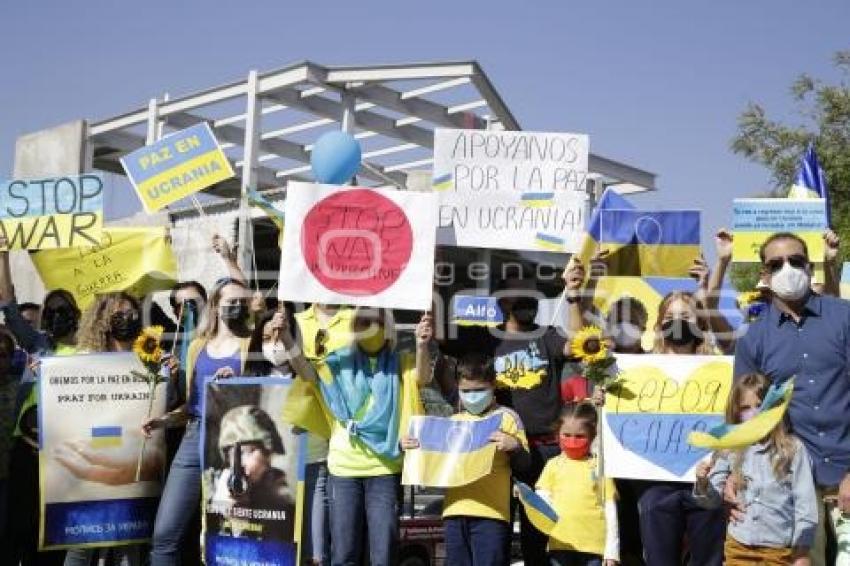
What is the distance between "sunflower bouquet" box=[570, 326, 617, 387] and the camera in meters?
5.98

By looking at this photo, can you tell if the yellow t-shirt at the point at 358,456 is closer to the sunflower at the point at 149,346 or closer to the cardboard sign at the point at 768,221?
the sunflower at the point at 149,346

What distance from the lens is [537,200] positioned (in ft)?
24.5

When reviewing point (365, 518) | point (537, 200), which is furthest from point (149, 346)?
point (537, 200)

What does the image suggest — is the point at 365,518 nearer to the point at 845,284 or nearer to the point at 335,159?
the point at 335,159

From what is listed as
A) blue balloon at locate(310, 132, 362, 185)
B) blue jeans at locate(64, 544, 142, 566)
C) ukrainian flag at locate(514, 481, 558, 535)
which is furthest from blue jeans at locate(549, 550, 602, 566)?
blue balloon at locate(310, 132, 362, 185)

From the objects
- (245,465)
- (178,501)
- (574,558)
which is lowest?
(574,558)

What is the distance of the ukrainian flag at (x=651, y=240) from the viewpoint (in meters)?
7.13

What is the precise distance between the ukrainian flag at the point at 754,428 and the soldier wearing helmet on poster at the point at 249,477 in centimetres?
276

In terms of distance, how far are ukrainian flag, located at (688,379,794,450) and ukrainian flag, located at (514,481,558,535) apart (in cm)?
124

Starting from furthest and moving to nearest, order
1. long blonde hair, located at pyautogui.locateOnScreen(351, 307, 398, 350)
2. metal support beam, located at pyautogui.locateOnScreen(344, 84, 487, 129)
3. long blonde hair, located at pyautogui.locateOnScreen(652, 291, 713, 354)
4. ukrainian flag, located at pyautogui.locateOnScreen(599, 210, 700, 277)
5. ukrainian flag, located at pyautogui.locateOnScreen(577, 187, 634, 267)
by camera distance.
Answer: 1. metal support beam, located at pyautogui.locateOnScreen(344, 84, 487, 129)
2. ukrainian flag, located at pyautogui.locateOnScreen(599, 210, 700, 277)
3. ukrainian flag, located at pyautogui.locateOnScreen(577, 187, 634, 267)
4. long blonde hair, located at pyautogui.locateOnScreen(351, 307, 398, 350)
5. long blonde hair, located at pyautogui.locateOnScreen(652, 291, 713, 354)

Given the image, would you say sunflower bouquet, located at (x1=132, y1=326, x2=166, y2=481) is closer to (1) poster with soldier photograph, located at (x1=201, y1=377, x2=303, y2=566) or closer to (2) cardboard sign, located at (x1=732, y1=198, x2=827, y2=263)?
(1) poster with soldier photograph, located at (x1=201, y1=377, x2=303, y2=566)

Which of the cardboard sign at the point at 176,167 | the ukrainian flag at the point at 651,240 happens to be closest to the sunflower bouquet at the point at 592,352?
the ukrainian flag at the point at 651,240

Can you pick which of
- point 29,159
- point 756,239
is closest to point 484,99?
point 29,159

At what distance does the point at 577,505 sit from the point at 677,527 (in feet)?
1.81
